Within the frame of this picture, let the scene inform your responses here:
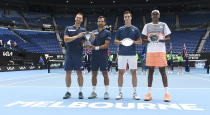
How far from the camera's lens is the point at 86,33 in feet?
17.6

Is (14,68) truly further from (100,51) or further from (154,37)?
(154,37)

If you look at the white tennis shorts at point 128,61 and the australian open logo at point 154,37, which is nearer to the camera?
the australian open logo at point 154,37

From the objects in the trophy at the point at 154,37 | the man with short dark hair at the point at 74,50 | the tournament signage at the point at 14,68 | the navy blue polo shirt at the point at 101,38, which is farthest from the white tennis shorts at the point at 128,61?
the tournament signage at the point at 14,68

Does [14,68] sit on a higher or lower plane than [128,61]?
lower

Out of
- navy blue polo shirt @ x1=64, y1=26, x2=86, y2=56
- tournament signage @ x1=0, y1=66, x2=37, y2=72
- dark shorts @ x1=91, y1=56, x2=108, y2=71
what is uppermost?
navy blue polo shirt @ x1=64, y1=26, x2=86, y2=56

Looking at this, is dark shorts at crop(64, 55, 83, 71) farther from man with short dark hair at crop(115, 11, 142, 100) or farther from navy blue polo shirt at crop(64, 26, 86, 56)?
man with short dark hair at crop(115, 11, 142, 100)

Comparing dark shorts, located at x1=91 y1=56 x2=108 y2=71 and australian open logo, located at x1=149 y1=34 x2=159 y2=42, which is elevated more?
australian open logo, located at x1=149 y1=34 x2=159 y2=42

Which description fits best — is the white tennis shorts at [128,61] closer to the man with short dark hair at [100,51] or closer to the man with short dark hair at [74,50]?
the man with short dark hair at [100,51]

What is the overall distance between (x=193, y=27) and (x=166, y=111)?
33721mm

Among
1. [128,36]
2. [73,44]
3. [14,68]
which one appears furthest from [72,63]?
[14,68]

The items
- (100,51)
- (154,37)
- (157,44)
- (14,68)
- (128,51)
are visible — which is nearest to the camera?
(154,37)

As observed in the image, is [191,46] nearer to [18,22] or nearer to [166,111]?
[18,22]

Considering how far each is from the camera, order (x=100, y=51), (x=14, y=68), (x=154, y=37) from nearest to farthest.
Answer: (x=154, y=37) → (x=100, y=51) → (x=14, y=68)

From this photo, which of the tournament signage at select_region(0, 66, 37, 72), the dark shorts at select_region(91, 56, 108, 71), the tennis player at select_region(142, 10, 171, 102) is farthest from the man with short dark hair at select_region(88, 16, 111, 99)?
the tournament signage at select_region(0, 66, 37, 72)
